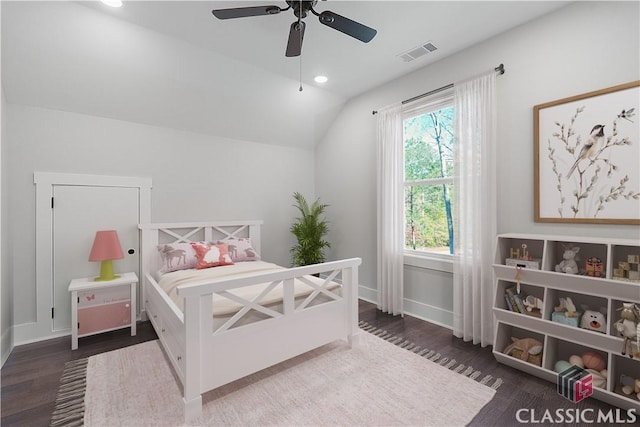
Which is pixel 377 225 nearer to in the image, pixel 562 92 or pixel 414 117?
pixel 414 117

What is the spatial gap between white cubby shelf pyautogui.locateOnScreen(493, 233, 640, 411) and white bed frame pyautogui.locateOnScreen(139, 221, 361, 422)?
51.8 inches

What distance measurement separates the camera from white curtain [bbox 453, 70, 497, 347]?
2.79 meters

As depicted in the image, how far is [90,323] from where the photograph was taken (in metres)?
2.83

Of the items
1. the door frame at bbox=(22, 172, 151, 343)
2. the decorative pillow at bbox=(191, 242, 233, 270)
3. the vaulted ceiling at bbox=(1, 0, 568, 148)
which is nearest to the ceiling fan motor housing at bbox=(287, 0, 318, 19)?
the vaulted ceiling at bbox=(1, 0, 568, 148)

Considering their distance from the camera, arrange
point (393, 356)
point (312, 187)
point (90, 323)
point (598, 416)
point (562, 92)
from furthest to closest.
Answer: point (312, 187) < point (90, 323) < point (393, 356) < point (562, 92) < point (598, 416)

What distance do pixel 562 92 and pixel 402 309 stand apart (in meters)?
2.70

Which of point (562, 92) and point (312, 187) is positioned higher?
point (562, 92)

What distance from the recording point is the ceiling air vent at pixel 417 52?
2.95m

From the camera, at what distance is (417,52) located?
307 cm

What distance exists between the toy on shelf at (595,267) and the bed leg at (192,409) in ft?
9.41

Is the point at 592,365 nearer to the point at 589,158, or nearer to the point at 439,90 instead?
the point at 589,158

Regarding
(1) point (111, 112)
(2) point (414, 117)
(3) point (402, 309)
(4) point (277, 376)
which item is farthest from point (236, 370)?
(2) point (414, 117)

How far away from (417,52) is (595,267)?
249 cm

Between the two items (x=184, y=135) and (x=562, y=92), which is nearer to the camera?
(x=562, y=92)
